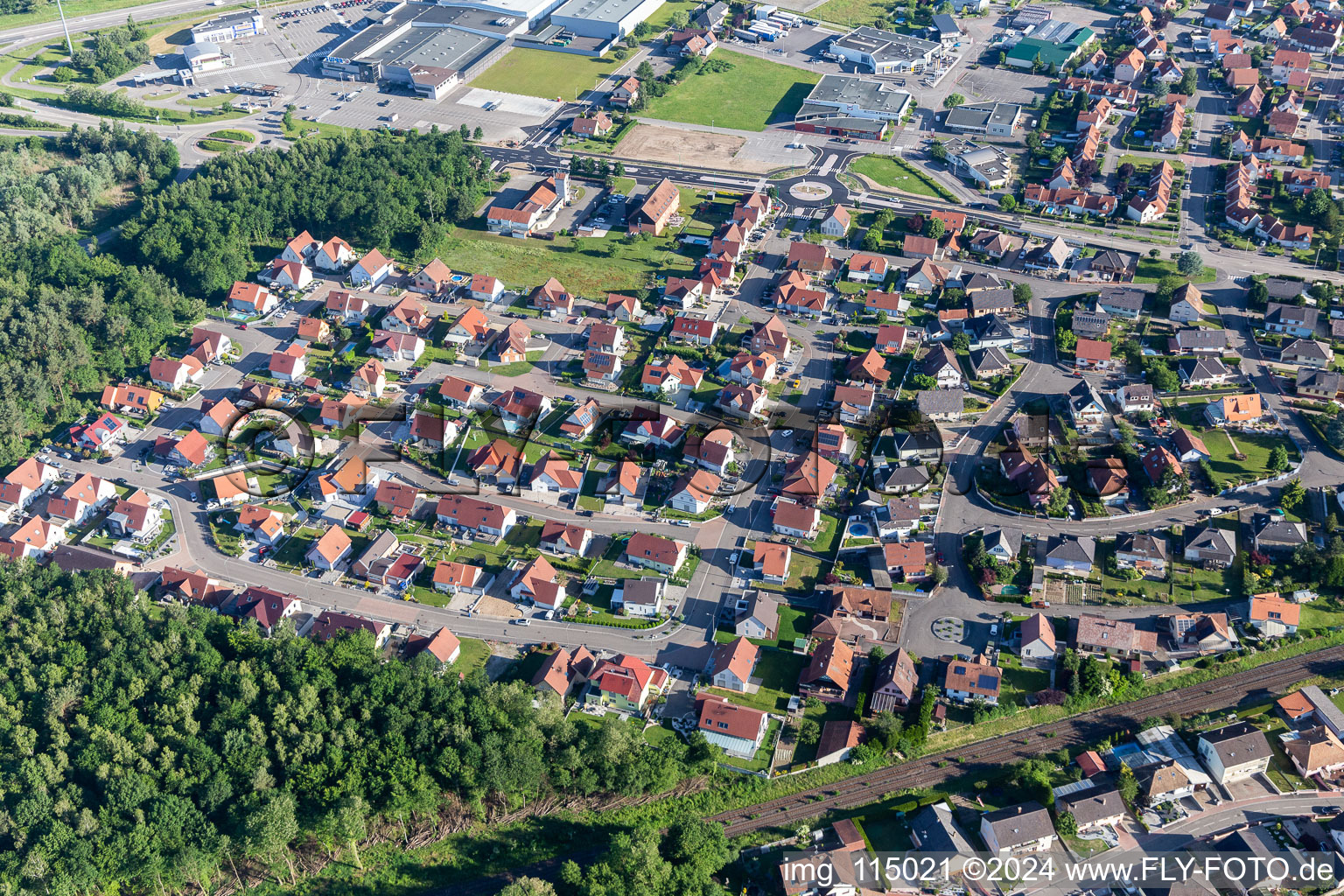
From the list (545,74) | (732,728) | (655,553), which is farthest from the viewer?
(545,74)

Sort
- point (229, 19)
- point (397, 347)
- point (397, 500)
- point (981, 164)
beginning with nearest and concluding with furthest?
point (397, 500)
point (397, 347)
point (981, 164)
point (229, 19)

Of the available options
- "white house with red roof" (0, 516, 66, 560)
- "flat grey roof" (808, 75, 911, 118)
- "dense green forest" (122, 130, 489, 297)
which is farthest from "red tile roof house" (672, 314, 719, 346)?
"white house with red roof" (0, 516, 66, 560)

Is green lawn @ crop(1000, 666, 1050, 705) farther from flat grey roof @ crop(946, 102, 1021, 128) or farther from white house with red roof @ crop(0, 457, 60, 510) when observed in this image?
flat grey roof @ crop(946, 102, 1021, 128)

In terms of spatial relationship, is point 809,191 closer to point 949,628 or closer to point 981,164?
point 981,164

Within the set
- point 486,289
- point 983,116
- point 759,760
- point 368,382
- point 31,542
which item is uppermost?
point 983,116

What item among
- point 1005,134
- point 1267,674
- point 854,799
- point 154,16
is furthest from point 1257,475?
point 154,16

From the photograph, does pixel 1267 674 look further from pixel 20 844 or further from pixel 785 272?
pixel 20 844

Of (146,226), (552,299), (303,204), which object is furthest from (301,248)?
(552,299)
